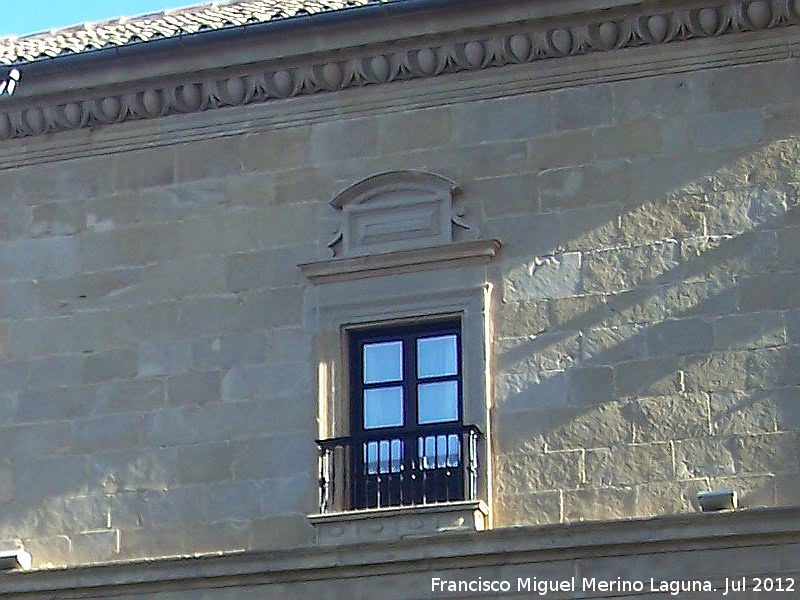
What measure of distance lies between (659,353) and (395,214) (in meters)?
1.91

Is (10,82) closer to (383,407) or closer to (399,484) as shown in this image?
(383,407)

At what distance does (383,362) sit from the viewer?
42.8 ft

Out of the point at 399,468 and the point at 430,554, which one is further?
the point at 399,468

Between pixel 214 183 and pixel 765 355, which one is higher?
pixel 214 183

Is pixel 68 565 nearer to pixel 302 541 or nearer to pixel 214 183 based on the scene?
pixel 302 541

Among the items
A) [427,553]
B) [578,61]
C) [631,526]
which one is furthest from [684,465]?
[578,61]

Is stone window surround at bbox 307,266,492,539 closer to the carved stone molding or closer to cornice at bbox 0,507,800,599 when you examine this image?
A: cornice at bbox 0,507,800,599

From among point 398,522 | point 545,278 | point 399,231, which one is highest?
point 399,231

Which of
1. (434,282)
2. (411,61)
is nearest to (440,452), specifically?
(434,282)

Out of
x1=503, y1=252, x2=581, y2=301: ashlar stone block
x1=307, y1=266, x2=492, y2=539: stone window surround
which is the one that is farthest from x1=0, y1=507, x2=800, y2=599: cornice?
x1=503, y1=252, x2=581, y2=301: ashlar stone block

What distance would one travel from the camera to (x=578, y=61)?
13.3m

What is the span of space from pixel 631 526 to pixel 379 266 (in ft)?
7.63

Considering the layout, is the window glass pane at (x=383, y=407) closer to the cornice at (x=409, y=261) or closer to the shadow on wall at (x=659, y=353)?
the shadow on wall at (x=659, y=353)

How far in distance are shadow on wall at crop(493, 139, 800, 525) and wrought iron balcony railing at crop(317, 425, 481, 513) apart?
0.22 m
